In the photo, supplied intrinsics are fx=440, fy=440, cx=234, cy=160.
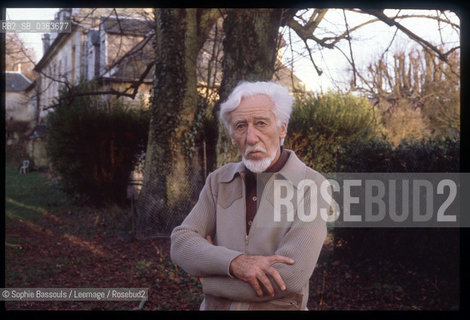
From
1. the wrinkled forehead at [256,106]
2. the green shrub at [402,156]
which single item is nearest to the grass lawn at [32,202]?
the green shrub at [402,156]

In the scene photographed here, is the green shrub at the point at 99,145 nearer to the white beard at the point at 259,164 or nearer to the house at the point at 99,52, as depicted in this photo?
the house at the point at 99,52

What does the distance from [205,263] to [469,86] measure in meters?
2.37

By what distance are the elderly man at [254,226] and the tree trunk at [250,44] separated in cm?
300

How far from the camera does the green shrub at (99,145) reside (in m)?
10.5

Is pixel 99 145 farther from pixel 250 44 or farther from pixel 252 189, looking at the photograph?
pixel 252 189

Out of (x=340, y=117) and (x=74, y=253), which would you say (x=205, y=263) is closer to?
(x=74, y=253)

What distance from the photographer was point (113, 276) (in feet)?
18.6

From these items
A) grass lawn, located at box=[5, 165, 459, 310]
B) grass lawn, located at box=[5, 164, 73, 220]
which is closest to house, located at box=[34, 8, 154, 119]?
grass lawn, located at box=[5, 164, 73, 220]

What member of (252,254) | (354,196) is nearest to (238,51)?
(354,196)

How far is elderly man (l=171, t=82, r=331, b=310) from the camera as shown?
202 cm

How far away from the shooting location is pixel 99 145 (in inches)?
416

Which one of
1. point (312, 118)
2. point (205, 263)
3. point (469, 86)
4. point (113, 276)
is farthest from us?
point (312, 118)

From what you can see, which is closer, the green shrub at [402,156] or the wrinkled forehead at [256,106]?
the wrinkled forehead at [256,106]

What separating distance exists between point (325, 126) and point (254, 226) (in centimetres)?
707
